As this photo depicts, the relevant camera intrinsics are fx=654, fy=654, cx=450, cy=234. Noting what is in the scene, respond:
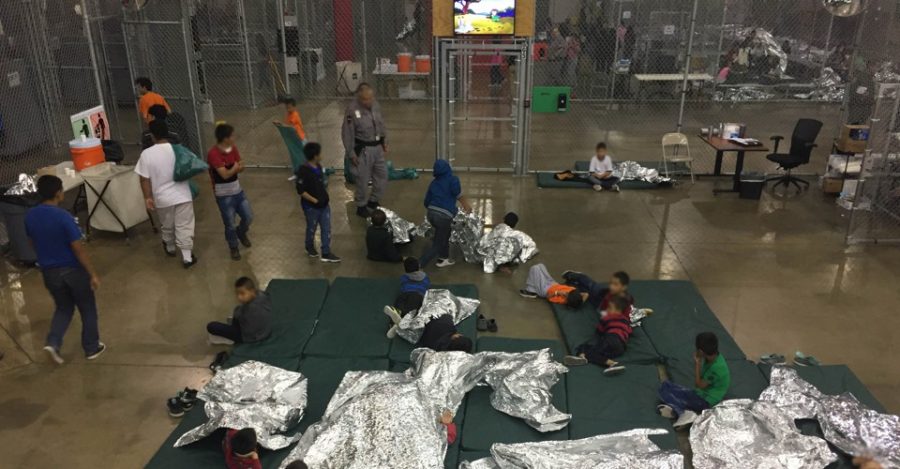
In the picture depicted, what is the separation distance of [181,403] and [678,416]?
4.15 meters

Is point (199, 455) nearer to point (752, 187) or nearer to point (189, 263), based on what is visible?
point (189, 263)

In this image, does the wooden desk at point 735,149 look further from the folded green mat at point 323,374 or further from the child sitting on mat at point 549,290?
the folded green mat at point 323,374

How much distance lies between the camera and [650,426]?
5191 millimetres

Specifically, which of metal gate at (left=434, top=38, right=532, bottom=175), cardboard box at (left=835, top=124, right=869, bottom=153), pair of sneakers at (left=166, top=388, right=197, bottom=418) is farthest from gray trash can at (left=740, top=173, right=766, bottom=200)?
pair of sneakers at (left=166, top=388, right=197, bottom=418)

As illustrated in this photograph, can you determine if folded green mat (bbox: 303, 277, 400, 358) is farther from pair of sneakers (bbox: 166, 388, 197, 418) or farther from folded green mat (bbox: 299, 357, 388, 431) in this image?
pair of sneakers (bbox: 166, 388, 197, 418)

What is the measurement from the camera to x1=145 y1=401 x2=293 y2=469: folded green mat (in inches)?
189

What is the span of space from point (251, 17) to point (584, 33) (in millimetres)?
9767

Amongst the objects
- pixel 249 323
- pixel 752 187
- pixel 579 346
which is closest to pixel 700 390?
pixel 579 346

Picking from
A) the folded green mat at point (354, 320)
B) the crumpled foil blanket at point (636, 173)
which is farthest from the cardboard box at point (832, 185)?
the folded green mat at point (354, 320)

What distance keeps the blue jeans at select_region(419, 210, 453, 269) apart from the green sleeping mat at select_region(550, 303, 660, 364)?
5.20ft

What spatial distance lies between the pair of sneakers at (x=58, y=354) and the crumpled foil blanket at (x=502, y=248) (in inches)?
165

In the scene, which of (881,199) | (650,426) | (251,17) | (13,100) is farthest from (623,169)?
(251,17)

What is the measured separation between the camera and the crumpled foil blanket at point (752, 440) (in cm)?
473

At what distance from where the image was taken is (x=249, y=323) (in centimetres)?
620
